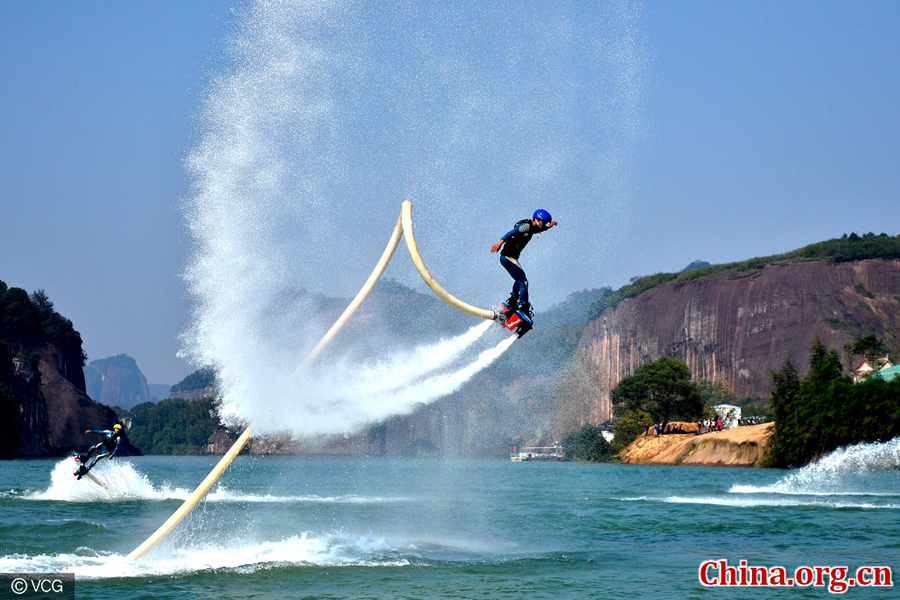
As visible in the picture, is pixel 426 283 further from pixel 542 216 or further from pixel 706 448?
pixel 706 448

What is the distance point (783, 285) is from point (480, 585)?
195 m

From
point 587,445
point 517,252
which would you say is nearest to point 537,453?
point 587,445

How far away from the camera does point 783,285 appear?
19925 centimetres

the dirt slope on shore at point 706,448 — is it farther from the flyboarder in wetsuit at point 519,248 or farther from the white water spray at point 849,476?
the flyboarder in wetsuit at point 519,248

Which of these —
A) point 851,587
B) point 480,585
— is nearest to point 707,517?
point 851,587

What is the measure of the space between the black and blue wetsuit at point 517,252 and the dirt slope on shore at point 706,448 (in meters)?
81.2

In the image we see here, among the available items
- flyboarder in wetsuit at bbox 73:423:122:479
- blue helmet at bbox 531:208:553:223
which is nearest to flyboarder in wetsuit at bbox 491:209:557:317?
blue helmet at bbox 531:208:553:223

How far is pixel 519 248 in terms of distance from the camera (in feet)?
60.4

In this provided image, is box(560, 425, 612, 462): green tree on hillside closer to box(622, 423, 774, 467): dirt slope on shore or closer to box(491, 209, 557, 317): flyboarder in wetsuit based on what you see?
box(622, 423, 774, 467): dirt slope on shore

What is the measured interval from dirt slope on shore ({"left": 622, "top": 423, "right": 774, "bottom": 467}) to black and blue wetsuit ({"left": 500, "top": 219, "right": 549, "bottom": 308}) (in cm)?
8124

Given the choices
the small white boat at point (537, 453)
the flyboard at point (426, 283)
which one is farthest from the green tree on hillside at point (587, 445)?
the flyboard at point (426, 283)

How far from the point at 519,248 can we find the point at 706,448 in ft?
322

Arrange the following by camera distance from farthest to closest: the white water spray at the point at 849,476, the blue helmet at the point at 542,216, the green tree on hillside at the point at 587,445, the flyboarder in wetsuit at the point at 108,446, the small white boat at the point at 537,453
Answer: the small white boat at the point at 537,453 → the green tree on hillside at the point at 587,445 → the white water spray at the point at 849,476 → the flyboarder in wetsuit at the point at 108,446 → the blue helmet at the point at 542,216

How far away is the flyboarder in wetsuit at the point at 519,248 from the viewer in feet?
59.0
